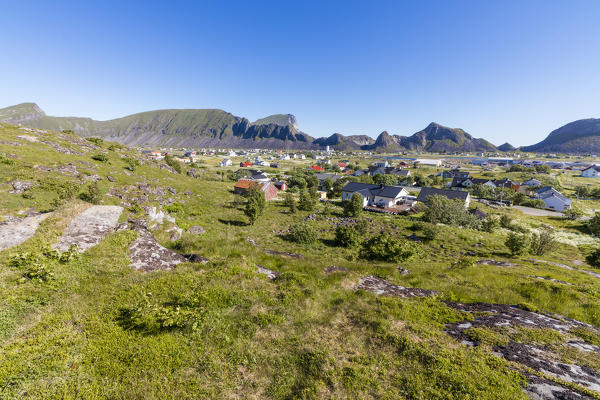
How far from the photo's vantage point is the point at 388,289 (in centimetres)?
1130

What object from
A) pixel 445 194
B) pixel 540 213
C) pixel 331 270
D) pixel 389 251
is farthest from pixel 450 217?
pixel 540 213

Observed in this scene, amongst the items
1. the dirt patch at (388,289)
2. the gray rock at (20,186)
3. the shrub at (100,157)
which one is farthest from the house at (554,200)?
the shrub at (100,157)

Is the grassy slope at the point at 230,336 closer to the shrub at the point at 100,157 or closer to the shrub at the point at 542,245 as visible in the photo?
the shrub at the point at 542,245

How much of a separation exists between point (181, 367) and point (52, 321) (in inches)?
167

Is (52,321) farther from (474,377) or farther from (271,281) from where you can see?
(474,377)

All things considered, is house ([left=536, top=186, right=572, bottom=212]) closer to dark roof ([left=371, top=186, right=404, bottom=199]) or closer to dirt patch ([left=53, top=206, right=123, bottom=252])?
dark roof ([left=371, top=186, right=404, bottom=199])

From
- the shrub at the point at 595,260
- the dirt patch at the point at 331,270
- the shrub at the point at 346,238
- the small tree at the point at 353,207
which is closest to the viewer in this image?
the dirt patch at the point at 331,270

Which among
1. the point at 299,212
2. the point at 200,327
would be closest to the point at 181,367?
the point at 200,327

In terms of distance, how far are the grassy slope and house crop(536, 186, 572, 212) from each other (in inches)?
3181

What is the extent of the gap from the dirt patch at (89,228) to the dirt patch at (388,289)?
1351 cm

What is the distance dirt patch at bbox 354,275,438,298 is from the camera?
10.9 m

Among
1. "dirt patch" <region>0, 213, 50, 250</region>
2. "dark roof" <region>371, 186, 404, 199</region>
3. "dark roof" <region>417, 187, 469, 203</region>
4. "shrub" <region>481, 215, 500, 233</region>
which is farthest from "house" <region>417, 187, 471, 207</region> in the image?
"dirt patch" <region>0, 213, 50, 250</region>

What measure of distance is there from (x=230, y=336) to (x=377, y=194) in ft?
201

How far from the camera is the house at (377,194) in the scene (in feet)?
197
